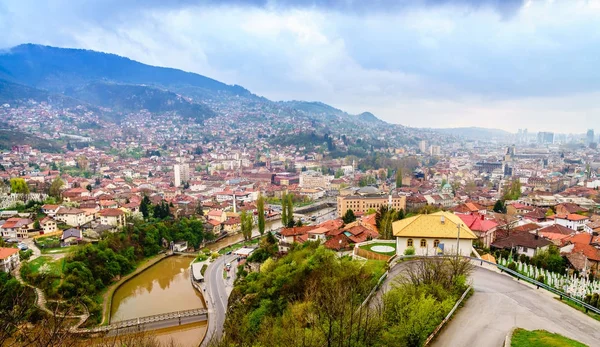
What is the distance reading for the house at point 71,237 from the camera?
75.4 ft

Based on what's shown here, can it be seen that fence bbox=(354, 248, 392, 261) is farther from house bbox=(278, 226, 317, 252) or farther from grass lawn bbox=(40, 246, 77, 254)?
grass lawn bbox=(40, 246, 77, 254)

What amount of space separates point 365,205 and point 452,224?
2622cm

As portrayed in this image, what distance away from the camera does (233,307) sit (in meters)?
Answer: 13.6

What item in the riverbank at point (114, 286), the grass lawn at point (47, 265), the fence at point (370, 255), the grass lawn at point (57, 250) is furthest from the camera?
the grass lawn at point (57, 250)

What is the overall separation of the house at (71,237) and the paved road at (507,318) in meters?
22.7

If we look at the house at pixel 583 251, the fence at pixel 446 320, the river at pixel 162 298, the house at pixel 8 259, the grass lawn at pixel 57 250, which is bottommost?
the river at pixel 162 298

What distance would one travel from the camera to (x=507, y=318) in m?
7.34

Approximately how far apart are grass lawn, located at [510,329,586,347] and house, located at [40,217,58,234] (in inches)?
1058

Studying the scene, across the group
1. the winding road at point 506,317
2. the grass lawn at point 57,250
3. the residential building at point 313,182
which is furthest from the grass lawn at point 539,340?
the residential building at point 313,182

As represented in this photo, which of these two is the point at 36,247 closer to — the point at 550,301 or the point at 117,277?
the point at 117,277

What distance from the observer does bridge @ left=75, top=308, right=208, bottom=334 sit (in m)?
14.6

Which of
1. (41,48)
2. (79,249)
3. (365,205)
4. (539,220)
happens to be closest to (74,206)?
(79,249)

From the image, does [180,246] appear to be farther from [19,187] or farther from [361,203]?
[361,203]

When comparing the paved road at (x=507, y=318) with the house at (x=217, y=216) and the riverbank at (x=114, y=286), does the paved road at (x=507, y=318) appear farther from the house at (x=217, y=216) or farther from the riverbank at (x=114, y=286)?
the house at (x=217, y=216)
